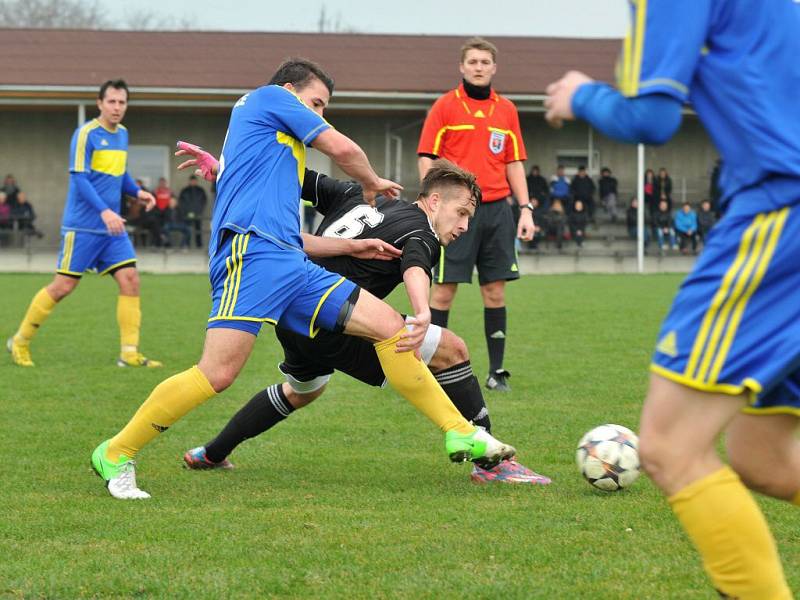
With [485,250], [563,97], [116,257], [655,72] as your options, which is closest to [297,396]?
[563,97]

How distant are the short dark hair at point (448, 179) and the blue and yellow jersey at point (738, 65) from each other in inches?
102

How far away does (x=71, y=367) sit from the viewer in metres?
9.77

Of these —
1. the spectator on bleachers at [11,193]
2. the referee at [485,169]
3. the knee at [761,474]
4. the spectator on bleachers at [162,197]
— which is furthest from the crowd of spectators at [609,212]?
the knee at [761,474]

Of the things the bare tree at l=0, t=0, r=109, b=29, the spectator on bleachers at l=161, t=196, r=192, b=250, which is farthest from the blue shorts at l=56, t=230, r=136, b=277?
the bare tree at l=0, t=0, r=109, b=29

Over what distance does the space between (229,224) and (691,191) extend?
27.7 meters

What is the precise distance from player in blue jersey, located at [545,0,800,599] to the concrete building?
25.7 metres

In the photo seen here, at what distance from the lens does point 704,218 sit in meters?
27.8

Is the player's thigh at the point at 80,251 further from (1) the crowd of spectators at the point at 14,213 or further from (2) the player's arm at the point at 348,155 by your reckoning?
(1) the crowd of spectators at the point at 14,213

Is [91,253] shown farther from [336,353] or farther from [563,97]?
[563,97]

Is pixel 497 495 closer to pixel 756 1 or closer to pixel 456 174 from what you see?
pixel 456 174

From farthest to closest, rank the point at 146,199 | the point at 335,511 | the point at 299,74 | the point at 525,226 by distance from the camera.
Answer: the point at 146,199
the point at 525,226
the point at 299,74
the point at 335,511

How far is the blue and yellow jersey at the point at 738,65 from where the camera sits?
107 inches

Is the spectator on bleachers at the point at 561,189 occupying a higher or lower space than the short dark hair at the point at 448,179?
higher

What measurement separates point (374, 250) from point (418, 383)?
2.24 feet
